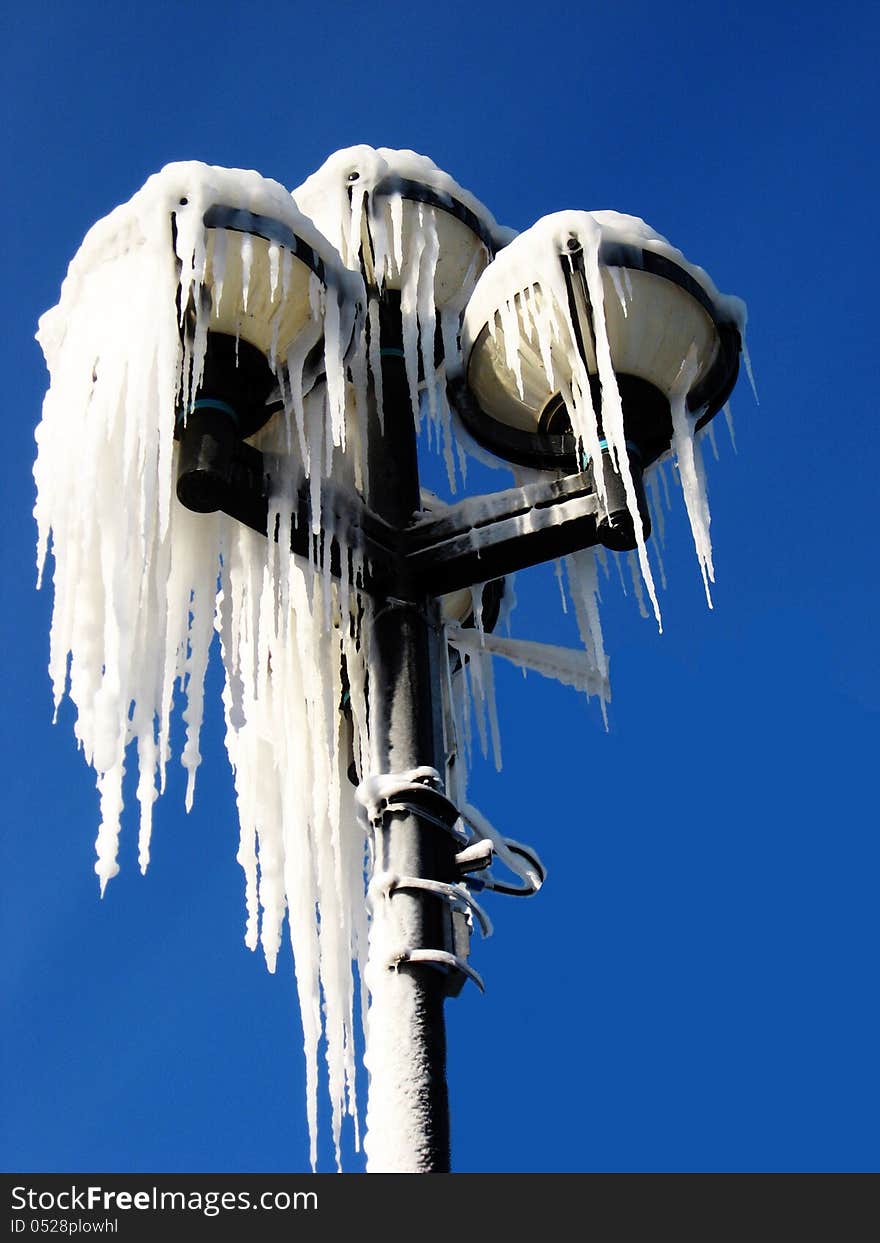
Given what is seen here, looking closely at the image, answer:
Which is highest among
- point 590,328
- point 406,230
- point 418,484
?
point 406,230

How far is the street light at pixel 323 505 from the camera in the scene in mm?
4879

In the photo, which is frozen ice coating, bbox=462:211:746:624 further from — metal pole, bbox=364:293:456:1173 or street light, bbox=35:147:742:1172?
metal pole, bbox=364:293:456:1173

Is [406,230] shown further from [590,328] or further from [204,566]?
[204,566]

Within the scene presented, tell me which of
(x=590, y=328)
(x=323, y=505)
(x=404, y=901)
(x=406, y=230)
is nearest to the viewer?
(x=404, y=901)

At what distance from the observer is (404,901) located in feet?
14.6

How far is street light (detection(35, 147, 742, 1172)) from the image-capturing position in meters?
4.88

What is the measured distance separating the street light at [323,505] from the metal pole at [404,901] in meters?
0.01

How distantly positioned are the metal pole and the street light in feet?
0.04

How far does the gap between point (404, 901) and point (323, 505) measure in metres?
1.26

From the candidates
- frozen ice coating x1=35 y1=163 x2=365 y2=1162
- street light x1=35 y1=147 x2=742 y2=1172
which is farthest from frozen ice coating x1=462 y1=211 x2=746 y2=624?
frozen ice coating x1=35 y1=163 x2=365 y2=1162

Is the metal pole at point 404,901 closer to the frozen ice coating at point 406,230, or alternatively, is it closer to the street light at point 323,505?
the street light at point 323,505

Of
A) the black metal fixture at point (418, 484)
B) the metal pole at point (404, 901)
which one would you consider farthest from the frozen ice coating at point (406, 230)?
the metal pole at point (404, 901)

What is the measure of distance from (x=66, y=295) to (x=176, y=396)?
0.68m

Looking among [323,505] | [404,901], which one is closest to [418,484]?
[323,505]
